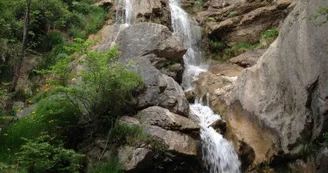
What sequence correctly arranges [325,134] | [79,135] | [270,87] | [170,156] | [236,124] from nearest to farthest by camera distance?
[325,134]
[170,156]
[79,135]
[270,87]
[236,124]

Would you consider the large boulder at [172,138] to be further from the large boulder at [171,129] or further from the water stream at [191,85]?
the water stream at [191,85]

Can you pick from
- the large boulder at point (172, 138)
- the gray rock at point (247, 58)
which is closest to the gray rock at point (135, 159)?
the large boulder at point (172, 138)

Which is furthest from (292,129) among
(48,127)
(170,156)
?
(48,127)

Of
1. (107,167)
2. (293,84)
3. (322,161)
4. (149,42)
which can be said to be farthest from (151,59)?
(322,161)

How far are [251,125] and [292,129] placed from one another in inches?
54.6

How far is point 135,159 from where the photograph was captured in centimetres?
743

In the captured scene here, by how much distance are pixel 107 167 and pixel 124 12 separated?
11.3 metres

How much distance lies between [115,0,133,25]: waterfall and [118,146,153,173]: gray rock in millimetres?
9661

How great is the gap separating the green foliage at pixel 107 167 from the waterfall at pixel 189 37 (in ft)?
25.7

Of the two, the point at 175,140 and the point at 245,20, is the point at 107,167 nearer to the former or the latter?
the point at 175,140

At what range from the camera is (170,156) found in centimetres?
778

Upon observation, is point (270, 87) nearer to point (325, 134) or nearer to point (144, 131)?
point (325, 134)

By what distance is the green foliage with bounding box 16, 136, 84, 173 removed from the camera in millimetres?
6305

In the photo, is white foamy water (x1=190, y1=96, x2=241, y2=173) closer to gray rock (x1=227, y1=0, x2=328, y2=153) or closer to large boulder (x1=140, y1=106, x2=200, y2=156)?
large boulder (x1=140, y1=106, x2=200, y2=156)
